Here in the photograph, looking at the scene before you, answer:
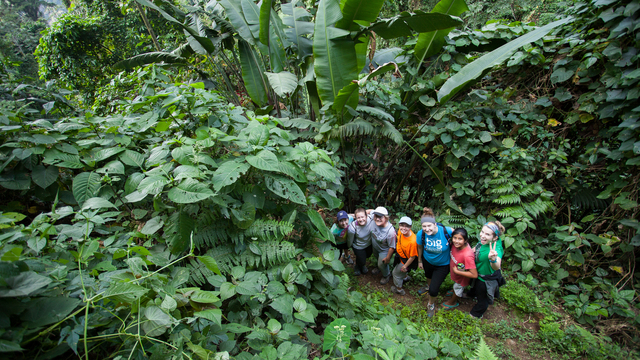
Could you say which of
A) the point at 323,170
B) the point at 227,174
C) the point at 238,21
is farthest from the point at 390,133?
the point at 238,21

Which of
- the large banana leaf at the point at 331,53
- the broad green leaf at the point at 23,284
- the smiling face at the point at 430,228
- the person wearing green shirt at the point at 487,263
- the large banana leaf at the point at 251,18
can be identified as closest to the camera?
the broad green leaf at the point at 23,284

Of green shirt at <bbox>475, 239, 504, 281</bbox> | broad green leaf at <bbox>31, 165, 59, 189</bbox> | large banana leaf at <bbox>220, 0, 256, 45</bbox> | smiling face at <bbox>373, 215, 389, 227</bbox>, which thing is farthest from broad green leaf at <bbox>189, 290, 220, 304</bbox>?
large banana leaf at <bbox>220, 0, 256, 45</bbox>

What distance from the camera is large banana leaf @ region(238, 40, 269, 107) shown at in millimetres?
4531

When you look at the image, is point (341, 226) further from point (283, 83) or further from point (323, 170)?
point (283, 83)

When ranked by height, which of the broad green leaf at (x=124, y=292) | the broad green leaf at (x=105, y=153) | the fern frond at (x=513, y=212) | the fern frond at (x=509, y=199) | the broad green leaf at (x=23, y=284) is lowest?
the fern frond at (x=513, y=212)

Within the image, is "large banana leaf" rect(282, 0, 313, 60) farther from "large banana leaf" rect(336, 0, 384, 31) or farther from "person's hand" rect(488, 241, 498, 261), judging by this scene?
"person's hand" rect(488, 241, 498, 261)

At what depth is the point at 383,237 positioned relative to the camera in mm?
3451

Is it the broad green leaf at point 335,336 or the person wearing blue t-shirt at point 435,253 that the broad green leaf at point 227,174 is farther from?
the person wearing blue t-shirt at point 435,253

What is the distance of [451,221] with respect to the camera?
3.85 meters

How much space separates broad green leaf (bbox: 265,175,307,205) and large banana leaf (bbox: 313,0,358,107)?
2.40 meters

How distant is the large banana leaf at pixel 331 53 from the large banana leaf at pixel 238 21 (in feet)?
3.88

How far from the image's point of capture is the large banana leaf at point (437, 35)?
3.58 meters

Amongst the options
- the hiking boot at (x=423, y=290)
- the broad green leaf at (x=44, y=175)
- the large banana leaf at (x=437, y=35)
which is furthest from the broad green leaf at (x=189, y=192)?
the large banana leaf at (x=437, y=35)

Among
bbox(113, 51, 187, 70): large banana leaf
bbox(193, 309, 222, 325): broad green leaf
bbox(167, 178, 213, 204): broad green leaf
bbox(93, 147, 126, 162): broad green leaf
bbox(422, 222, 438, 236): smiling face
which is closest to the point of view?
bbox(193, 309, 222, 325): broad green leaf
